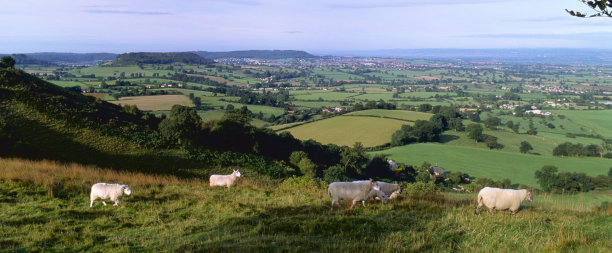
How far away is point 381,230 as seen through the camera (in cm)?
775

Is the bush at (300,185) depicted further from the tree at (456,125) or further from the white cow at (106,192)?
the tree at (456,125)

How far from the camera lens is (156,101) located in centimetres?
8288

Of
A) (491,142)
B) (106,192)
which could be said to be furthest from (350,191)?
(491,142)

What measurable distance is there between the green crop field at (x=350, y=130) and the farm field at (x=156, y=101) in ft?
98.4

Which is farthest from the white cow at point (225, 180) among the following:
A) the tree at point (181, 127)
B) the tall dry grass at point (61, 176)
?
the tree at point (181, 127)

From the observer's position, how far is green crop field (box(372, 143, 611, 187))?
44.9m

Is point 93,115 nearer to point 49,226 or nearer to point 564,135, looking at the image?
point 49,226

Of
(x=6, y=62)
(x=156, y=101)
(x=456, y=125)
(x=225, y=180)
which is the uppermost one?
(x=6, y=62)

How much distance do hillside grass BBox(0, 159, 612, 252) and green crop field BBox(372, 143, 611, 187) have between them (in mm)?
37557

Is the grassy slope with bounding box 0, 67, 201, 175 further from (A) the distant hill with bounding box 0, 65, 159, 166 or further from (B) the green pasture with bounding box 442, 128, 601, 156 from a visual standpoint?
(B) the green pasture with bounding box 442, 128, 601, 156

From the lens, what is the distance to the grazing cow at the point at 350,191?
33.3 ft

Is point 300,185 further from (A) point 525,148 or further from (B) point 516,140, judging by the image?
(B) point 516,140

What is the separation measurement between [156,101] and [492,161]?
73812 millimetres

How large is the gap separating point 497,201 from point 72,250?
1087 centimetres
